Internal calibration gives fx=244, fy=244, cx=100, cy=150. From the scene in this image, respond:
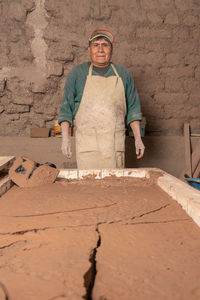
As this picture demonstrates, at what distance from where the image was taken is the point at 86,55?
3.12 metres

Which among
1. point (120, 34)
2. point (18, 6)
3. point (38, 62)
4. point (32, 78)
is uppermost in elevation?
point (18, 6)

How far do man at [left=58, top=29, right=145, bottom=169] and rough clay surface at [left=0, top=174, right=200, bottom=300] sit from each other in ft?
3.39

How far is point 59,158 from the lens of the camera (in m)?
3.08

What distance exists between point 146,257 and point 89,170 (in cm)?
96

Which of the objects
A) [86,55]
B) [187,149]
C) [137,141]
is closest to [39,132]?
[86,55]

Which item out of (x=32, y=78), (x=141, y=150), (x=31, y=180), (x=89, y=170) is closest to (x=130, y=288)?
(x=31, y=180)

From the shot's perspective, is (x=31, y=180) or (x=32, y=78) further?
(x=32, y=78)

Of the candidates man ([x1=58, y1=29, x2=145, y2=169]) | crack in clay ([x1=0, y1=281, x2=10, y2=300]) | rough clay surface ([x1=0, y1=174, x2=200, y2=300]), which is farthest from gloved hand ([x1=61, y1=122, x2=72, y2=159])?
crack in clay ([x1=0, y1=281, x2=10, y2=300])

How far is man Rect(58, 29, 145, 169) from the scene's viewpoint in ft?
6.98

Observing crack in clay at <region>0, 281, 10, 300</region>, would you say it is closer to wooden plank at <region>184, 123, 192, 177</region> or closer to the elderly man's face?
the elderly man's face

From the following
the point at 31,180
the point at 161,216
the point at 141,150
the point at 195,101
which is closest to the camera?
the point at 161,216

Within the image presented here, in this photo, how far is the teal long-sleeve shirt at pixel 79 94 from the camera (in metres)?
2.12

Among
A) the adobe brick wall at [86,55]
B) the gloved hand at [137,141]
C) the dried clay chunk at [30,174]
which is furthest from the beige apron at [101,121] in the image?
the adobe brick wall at [86,55]

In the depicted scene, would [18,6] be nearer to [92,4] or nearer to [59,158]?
[92,4]
